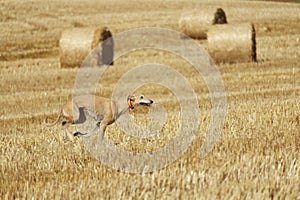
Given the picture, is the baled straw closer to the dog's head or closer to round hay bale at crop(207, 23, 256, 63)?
round hay bale at crop(207, 23, 256, 63)

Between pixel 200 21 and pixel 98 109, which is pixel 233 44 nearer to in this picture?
pixel 200 21

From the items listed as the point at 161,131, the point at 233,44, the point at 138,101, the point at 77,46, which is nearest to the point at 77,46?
the point at 77,46

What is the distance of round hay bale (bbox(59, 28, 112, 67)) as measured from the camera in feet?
60.6

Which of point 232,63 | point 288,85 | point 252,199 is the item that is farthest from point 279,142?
point 232,63

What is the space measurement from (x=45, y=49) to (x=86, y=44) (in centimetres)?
529

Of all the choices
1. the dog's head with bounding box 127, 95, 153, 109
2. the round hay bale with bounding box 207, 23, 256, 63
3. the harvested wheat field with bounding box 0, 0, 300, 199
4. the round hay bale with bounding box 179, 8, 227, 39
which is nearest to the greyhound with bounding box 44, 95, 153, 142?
the dog's head with bounding box 127, 95, 153, 109

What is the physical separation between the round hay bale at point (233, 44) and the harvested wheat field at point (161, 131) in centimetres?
32

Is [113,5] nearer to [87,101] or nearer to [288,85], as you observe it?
[288,85]

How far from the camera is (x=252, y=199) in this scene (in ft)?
13.1

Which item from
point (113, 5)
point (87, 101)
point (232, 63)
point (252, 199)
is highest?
point (113, 5)

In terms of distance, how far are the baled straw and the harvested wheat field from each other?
474mm

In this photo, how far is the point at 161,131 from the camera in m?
6.85

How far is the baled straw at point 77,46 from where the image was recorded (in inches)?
727

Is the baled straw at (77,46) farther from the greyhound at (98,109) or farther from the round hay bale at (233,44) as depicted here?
the greyhound at (98,109)
